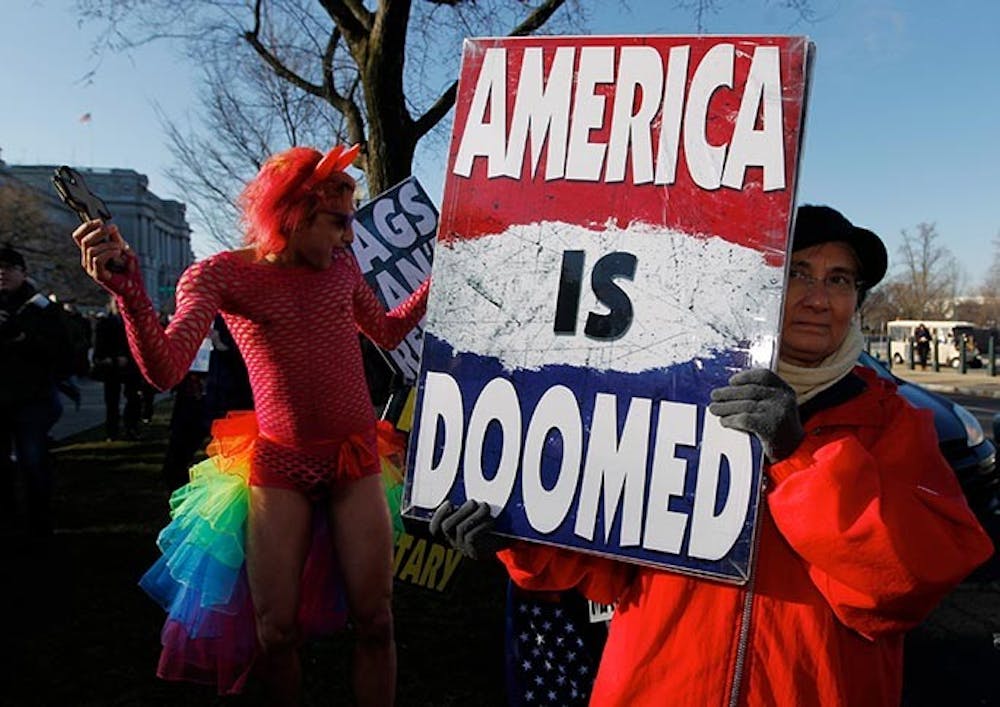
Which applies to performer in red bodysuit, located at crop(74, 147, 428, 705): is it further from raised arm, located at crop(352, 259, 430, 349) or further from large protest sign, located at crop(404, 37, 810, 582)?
large protest sign, located at crop(404, 37, 810, 582)

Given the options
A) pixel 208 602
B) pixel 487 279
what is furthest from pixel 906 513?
pixel 208 602

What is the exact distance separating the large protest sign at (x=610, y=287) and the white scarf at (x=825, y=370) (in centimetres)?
18

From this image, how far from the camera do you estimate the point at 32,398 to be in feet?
16.5

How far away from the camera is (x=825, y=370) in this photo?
4.85 ft

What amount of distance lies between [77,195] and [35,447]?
396 cm

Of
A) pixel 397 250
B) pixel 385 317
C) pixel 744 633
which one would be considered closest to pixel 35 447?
pixel 397 250

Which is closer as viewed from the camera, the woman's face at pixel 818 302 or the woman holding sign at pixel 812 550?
the woman holding sign at pixel 812 550

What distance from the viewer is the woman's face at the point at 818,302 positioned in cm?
152

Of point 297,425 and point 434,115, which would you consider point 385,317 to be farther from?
point 434,115

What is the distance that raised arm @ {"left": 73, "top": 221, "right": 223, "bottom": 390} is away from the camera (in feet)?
5.75

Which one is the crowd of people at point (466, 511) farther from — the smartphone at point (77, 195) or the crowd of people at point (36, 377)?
the crowd of people at point (36, 377)

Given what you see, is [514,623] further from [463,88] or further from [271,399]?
[463,88]

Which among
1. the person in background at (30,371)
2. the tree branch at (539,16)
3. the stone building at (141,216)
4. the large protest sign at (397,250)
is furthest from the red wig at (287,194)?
the stone building at (141,216)

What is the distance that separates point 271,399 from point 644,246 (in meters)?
1.37
